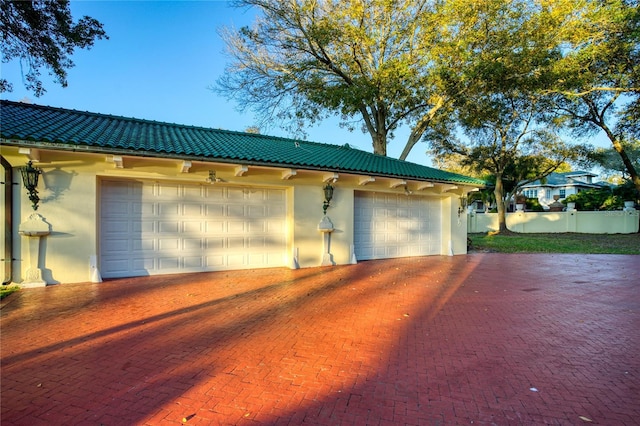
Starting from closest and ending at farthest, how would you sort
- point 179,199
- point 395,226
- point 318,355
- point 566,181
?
point 318,355
point 179,199
point 395,226
point 566,181

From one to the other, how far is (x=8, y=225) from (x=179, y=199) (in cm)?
312

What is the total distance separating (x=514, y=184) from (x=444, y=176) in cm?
1840

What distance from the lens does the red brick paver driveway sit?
97.3 inches

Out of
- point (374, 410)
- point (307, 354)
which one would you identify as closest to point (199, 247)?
point (307, 354)

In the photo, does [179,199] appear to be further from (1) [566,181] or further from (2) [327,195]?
(1) [566,181]

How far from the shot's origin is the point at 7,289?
19.5ft

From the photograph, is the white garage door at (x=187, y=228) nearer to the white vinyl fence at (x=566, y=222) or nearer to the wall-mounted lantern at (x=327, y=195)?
the wall-mounted lantern at (x=327, y=195)

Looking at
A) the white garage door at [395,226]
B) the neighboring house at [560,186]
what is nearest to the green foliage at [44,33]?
the white garage door at [395,226]

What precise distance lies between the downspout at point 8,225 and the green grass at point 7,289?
110 mm

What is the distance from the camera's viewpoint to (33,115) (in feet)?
24.6

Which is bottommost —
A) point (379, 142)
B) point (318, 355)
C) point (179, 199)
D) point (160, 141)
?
point (318, 355)

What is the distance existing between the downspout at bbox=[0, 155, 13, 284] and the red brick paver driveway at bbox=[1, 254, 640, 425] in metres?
0.70

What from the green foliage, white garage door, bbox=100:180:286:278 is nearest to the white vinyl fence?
white garage door, bbox=100:180:286:278

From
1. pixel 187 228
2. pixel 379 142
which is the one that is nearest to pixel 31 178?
pixel 187 228
